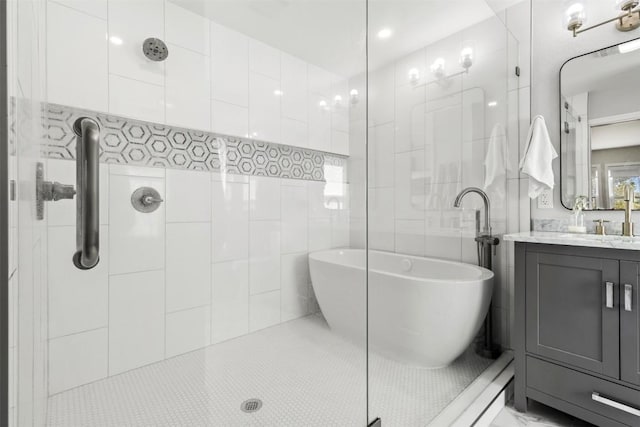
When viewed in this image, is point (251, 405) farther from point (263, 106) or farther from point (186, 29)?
point (186, 29)

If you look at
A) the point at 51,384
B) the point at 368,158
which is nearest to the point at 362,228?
the point at 368,158

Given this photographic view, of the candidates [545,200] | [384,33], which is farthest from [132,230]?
[545,200]

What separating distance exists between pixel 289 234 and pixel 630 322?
146 centimetres

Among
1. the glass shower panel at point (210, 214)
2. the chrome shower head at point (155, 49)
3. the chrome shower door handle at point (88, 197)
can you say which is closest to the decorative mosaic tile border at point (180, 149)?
the glass shower panel at point (210, 214)

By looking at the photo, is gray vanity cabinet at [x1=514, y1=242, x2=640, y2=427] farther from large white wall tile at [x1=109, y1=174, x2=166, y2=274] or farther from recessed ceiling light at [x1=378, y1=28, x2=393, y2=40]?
large white wall tile at [x1=109, y1=174, x2=166, y2=274]

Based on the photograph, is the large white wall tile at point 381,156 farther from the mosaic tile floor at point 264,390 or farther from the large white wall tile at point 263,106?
the mosaic tile floor at point 264,390

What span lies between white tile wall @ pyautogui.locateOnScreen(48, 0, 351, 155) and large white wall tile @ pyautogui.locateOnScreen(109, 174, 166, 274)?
0.88 ft

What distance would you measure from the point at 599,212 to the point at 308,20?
191 centimetres

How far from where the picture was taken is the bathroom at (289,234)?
A: 43.6 inches

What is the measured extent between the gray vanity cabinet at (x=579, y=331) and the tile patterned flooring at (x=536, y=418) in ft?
0.17

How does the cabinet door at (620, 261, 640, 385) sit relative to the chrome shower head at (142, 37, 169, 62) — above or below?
below

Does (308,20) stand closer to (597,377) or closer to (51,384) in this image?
(51,384)

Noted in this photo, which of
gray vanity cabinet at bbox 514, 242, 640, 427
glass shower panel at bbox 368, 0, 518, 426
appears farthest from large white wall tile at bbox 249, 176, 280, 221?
gray vanity cabinet at bbox 514, 242, 640, 427

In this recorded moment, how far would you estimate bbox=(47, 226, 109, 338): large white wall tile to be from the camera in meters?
1.02
